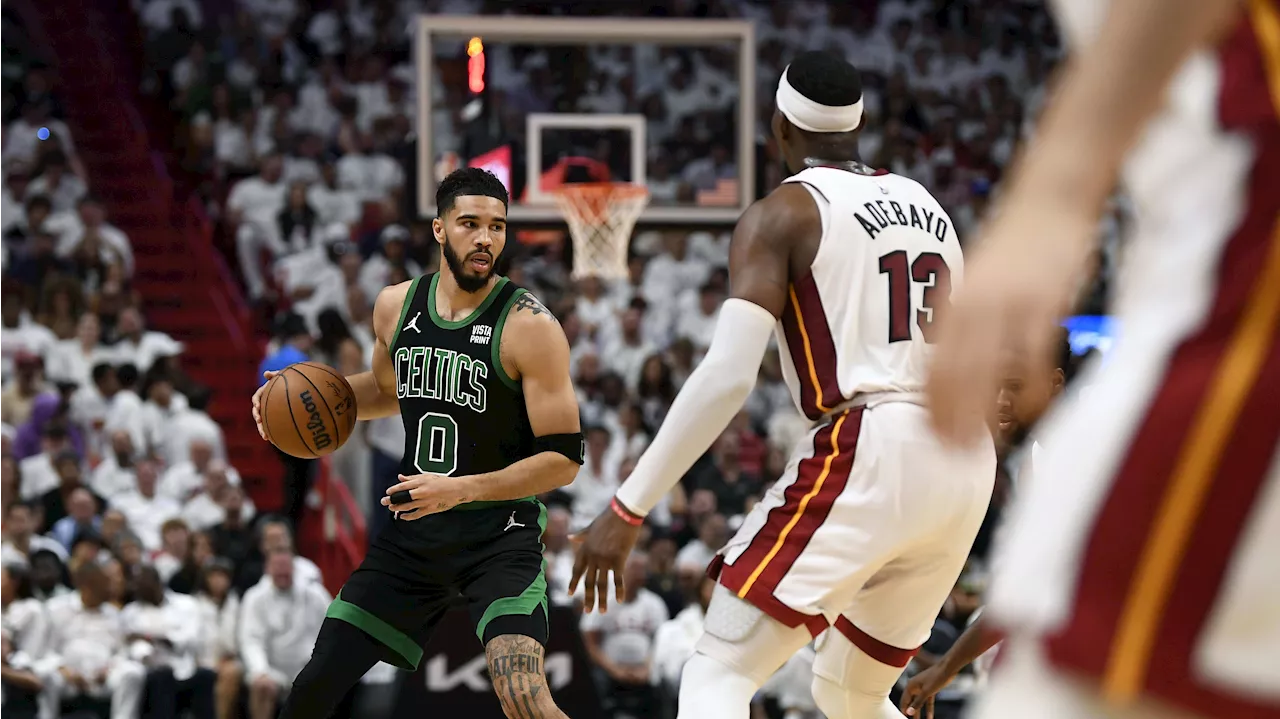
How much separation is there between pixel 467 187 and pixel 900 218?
1810 millimetres

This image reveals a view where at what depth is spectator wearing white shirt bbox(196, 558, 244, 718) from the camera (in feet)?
32.3

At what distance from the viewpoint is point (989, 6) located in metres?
19.6

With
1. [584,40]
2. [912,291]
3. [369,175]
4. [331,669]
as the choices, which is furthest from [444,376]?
[369,175]

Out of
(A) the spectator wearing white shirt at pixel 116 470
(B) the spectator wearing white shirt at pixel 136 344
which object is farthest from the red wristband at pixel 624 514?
(B) the spectator wearing white shirt at pixel 136 344

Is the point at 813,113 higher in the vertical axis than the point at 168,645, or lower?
higher

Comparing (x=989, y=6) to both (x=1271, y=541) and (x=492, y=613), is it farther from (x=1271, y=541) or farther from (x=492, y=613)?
(x=1271, y=541)

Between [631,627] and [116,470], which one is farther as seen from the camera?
[116,470]

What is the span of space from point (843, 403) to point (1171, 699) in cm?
301

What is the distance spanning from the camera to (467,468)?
5496 millimetres

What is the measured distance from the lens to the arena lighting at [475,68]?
1177cm

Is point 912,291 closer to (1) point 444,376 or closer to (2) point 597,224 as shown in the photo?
(1) point 444,376

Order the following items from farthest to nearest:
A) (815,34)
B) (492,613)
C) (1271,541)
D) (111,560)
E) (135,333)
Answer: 1. (815,34)
2. (135,333)
3. (111,560)
4. (492,613)
5. (1271,541)

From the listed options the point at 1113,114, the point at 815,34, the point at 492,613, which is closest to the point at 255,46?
the point at 815,34

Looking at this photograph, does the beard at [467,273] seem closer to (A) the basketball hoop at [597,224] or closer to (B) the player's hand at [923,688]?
(B) the player's hand at [923,688]
